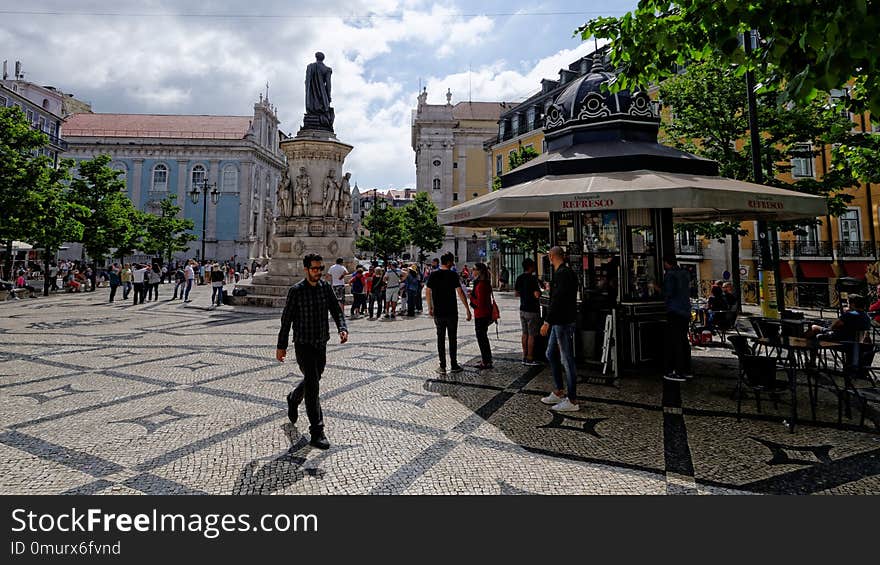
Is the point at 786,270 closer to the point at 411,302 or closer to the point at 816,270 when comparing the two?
the point at 816,270

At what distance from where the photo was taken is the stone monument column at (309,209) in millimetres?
17266

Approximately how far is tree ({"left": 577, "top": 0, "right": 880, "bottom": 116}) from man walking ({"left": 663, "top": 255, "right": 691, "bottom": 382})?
253 cm

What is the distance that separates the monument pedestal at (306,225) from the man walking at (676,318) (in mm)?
13083

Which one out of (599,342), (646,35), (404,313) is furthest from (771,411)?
(404,313)

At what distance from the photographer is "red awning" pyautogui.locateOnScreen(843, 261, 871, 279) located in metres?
21.0

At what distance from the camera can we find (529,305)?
7.34m

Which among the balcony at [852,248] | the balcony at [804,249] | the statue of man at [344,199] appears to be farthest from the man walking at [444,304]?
the balcony at [852,248]

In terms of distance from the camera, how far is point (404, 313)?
15195 millimetres

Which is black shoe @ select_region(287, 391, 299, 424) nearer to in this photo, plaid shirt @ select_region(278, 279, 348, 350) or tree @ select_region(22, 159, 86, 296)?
plaid shirt @ select_region(278, 279, 348, 350)

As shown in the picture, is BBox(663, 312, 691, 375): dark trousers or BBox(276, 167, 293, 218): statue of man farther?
BBox(276, 167, 293, 218): statue of man

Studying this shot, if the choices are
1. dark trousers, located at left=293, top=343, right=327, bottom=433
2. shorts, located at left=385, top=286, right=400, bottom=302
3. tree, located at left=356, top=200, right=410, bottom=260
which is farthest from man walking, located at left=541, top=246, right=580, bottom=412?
tree, located at left=356, top=200, right=410, bottom=260

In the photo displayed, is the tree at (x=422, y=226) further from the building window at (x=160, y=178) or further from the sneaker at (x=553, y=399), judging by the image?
the sneaker at (x=553, y=399)
